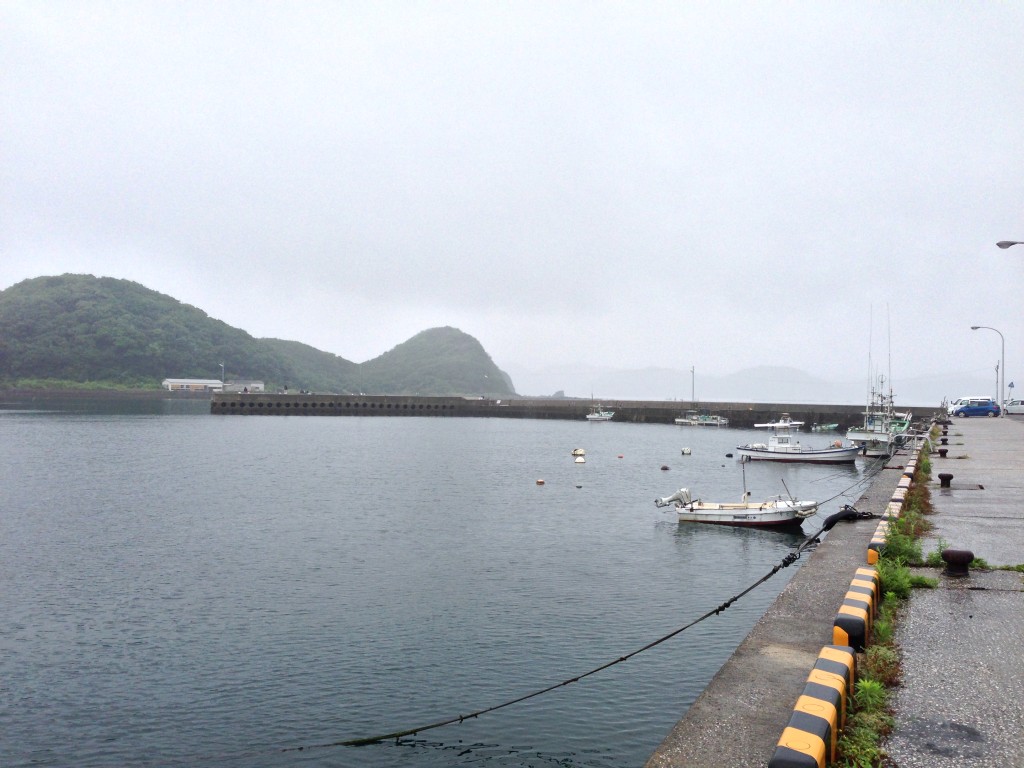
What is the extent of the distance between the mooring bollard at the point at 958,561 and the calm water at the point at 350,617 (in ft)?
17.1

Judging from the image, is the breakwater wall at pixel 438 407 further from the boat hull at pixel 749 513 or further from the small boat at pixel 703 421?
the boat hull at pixel 749 513

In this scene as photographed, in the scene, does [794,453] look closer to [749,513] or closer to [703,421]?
[749,513]

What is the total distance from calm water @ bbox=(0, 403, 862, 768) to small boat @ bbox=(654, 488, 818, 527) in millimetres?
743

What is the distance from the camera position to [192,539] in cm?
2917

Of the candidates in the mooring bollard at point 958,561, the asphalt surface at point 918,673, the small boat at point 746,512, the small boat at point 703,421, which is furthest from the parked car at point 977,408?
the mooring bollard at point 958,561

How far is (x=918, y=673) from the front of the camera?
8.74 m

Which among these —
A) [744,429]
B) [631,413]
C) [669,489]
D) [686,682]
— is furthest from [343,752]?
[631,413]

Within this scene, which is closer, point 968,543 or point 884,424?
point 968,543

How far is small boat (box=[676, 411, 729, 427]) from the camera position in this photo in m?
119

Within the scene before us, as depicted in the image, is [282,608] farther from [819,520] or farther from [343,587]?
[819,520]

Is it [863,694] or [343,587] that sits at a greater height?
[863,694]

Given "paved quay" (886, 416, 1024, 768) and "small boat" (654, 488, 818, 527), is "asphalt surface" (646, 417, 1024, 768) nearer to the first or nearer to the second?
"paved quay" (886, 416, 1024, 768)

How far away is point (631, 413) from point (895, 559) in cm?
12246

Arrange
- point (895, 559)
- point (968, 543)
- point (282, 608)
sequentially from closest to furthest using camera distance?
point (895, 559), point (968, 543), point (282, 608)
